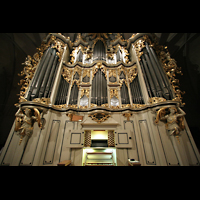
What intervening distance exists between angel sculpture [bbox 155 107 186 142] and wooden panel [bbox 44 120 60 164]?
4.32m

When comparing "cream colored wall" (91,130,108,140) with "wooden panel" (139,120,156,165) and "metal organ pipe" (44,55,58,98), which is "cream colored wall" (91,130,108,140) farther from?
"metal organ pipe" (44,55,58,98)

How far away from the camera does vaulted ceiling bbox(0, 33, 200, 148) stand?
5678 mm

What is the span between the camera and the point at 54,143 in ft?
14.5

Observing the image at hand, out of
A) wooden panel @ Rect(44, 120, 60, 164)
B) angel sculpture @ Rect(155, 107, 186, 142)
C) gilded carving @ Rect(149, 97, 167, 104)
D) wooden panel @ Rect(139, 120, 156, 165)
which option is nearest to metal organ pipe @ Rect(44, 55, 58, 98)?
wooden panel @ Rect(44, 120, 60, 164)

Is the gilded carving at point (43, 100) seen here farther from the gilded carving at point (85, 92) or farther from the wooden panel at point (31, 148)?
the gilded carving at point (85, 92)

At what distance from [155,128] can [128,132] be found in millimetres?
1116

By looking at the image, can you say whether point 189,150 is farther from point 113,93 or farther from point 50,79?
point 50,79

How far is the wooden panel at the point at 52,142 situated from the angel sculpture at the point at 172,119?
432 centimetres

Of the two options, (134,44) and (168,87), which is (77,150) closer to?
(168,87)

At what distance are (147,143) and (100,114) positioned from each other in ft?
7.72

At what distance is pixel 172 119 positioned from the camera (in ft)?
13.8

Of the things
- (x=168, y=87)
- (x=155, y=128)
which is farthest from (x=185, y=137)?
(x=168, y=87)

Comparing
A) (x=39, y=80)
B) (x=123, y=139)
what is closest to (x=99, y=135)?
(x=123, y=139)
